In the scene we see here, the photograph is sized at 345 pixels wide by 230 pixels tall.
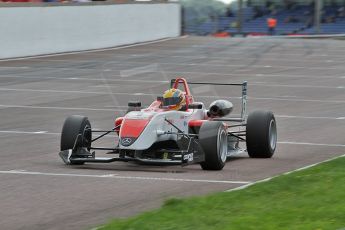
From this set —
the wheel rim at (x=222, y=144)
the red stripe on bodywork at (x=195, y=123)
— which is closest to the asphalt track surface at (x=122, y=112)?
the wheel rim at (x=222, y=144)

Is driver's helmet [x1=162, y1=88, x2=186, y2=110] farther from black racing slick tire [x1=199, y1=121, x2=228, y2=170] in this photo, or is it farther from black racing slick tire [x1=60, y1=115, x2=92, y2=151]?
black racing slick tire [x1=60, y1=115, x2=92, y2=151]

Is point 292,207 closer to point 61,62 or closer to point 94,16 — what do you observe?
point 61,62

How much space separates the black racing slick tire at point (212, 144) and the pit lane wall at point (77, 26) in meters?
23.9

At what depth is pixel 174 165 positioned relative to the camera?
1277 centimetres

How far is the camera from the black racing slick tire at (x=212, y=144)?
39.9ft

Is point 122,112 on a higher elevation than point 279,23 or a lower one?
lower

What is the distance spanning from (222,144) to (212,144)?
1.39 ft

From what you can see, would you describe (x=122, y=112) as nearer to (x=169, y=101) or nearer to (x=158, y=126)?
(x=169, y=101)

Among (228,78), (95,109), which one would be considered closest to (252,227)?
(95,109)

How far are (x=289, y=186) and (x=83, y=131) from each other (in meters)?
3.60

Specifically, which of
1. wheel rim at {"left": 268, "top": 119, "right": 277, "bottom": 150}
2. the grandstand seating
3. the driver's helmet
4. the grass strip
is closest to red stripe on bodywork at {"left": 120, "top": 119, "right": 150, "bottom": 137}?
the driver's helmet

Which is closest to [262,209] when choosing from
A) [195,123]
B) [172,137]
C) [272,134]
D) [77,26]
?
[172,137]

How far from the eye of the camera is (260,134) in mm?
13430

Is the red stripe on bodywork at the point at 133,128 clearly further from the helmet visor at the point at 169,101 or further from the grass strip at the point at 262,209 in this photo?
the grass strip at the point at 262,209
